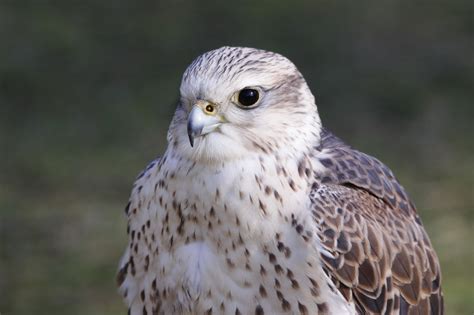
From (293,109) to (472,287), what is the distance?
3.10 m

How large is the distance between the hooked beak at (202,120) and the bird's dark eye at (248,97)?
0.13 metres

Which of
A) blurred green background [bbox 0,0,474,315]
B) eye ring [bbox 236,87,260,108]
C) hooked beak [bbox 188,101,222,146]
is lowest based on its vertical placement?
blurred green background [bbox 0,0,474,315]

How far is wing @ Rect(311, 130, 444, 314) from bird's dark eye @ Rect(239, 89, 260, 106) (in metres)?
0.43

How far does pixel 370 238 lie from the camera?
16.7ft

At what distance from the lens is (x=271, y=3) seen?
38.5 ft

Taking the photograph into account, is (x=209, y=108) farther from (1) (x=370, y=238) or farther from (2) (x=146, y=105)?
(2) (x=146, y=105)

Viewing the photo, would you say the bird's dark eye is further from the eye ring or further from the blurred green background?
the blurred green background

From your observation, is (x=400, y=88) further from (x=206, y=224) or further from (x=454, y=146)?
(x=206, y=224)

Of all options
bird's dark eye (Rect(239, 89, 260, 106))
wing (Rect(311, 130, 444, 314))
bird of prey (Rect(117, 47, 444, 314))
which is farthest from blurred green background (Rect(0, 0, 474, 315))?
bird's dark eye (Rect(239, 89, 260, 106))

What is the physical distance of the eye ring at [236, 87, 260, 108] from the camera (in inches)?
190

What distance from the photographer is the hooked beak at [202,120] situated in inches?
182

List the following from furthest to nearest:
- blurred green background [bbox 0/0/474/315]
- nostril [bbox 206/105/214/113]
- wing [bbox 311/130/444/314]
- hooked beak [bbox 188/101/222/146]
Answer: blurred green background [bbox 0/0/474/315] → wing [bbox 311/130/444/314] → nostril [bbox 206/105/214/113] → hooked beak [bbox 188/101/222/146]

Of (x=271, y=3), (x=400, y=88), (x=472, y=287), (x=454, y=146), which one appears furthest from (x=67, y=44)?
(x=472, y=287)

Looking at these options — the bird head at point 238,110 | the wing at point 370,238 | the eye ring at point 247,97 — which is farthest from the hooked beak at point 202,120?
the wing at point 370,238
